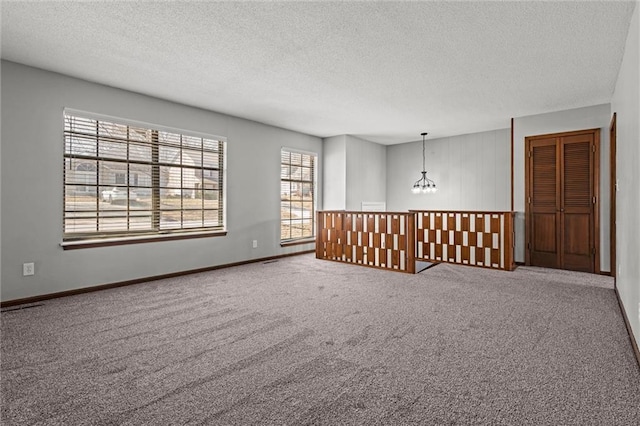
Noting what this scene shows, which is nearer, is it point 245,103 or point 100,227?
point 100,227

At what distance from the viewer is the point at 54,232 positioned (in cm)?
374

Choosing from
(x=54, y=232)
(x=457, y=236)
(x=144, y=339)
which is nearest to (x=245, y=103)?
(x=54, y=232)

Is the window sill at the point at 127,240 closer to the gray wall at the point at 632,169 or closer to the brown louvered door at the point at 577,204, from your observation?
the gray wall at the point at 632,169

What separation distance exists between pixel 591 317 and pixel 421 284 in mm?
1710

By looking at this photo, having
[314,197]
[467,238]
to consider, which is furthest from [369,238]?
[314,197]

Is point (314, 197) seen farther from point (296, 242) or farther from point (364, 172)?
point (364, 172)

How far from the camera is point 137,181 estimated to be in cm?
446

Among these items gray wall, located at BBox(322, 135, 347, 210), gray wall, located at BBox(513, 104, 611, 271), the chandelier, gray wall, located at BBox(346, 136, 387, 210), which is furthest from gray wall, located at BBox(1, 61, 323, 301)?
gray wall, located at BBox(513, 104, 611, 271)

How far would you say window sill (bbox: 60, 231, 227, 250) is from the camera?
388 centimetres

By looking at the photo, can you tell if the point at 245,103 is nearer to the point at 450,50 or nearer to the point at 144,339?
the point at 450,50

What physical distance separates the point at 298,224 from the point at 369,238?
6.14ft

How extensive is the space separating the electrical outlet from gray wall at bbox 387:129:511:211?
22.0 feet

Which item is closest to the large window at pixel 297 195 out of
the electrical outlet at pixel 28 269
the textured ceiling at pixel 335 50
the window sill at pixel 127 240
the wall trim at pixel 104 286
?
the wall trim at pixel 104 286

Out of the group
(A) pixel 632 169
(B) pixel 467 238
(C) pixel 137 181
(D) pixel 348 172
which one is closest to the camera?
(A) pixel 632 169
